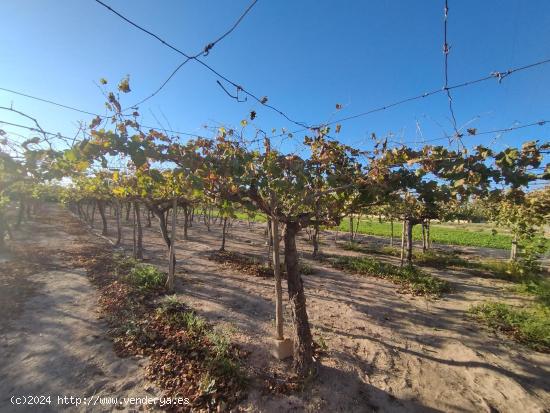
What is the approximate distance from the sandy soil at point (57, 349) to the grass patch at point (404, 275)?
9.56m

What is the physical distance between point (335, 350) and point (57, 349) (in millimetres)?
5719

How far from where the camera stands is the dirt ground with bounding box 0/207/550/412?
4.53 meters

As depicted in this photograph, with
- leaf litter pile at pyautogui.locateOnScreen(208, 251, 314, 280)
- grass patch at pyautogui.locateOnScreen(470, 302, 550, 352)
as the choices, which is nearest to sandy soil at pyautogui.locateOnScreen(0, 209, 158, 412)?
leaf litter pile at pyautogui.locateOnScreen(208, 251, 314, 280)

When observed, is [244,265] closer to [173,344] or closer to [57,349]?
[173,344]

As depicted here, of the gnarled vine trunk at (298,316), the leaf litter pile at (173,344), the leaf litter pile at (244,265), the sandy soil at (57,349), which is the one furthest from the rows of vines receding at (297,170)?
the leaf litter pile at (244,265)

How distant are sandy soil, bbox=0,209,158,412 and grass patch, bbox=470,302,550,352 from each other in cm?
829

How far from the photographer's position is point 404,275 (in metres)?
12.1

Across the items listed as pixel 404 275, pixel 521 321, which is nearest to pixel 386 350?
pixel 521 321

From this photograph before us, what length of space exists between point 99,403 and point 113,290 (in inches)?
Answer: 207

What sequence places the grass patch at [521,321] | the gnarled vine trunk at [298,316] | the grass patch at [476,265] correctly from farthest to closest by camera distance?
the grass patch at [476,265] → the grass patch at [521,321] → the gnarled vine trunk at [298,316]

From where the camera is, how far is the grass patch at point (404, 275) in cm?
1048

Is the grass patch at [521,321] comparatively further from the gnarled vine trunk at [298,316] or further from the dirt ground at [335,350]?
the gnarled vine trunk at [298,316]

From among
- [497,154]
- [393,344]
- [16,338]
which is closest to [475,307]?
[393,344]

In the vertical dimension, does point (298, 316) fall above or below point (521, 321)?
above
